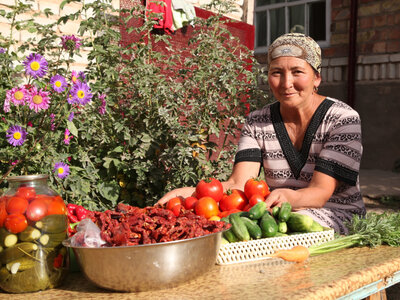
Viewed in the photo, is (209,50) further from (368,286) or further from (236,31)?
(368,286)

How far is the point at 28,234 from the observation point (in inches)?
60.6

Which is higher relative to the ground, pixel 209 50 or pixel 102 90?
pixel 209 50

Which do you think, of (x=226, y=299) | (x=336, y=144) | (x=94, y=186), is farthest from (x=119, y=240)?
(x=94, y=186)

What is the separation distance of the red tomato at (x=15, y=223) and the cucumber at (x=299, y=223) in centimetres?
104

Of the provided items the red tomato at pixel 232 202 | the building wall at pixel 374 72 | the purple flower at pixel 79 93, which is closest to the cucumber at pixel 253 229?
the red tomato at pixel 232 202

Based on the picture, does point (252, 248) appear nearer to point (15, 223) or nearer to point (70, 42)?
point (15, 223)

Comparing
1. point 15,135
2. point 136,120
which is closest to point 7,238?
point 15,135

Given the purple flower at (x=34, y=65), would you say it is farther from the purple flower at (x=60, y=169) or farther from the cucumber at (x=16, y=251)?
the cucumber at (x=16, y=251)

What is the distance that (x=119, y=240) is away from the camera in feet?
4.97

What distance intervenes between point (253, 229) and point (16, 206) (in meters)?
0.85

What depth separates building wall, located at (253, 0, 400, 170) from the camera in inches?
349

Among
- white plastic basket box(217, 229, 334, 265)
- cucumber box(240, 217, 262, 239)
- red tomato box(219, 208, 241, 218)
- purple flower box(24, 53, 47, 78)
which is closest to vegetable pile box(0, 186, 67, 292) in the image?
white plastic basket box(217, 229, 334, 265)

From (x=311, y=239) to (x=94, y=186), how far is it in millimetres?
2166

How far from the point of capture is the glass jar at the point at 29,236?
5.01 ft
